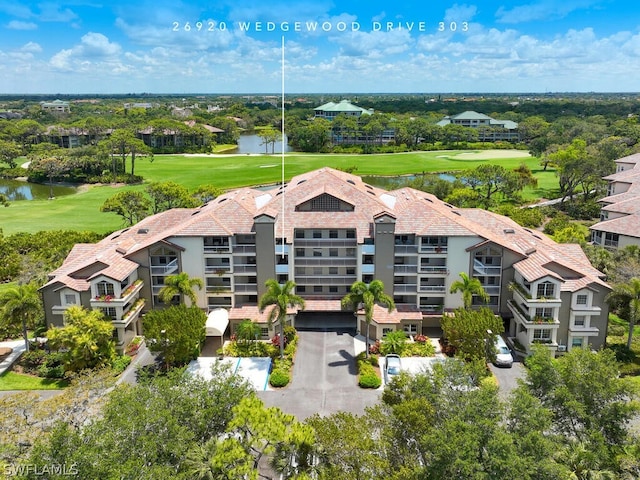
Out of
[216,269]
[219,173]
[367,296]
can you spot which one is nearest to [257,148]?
[219,173]

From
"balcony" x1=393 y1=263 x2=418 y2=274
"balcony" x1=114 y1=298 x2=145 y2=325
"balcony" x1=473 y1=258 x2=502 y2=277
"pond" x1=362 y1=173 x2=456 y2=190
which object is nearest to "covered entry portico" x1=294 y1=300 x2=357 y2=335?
"balcony" x1=393 y1=263 x2=418 y2=274

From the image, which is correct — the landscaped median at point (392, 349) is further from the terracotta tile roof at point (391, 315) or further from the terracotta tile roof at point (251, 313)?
the terracotta tile roof at point (251, 313)

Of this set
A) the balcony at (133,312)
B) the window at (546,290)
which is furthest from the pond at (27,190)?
the window at (546,290)

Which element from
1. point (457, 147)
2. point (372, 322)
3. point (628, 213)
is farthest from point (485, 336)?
point (457, 147)

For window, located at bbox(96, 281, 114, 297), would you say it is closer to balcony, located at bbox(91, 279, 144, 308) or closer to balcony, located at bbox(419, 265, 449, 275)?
balcony, located at bbox(91, 279, 144, 308)

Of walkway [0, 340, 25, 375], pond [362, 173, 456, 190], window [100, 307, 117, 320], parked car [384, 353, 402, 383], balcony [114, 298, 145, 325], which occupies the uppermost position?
pond [362, 173, 456, 190]

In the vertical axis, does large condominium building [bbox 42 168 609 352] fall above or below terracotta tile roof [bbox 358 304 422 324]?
above
